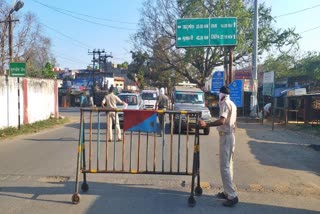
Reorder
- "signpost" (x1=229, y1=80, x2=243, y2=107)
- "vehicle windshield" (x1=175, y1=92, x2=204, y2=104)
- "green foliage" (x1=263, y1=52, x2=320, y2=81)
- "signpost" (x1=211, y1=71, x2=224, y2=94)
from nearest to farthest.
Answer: "vehicle windshield" (x1=175, y1=92, x2=204, y2=104) → "signpost" (x1=229, y1=80, x2=243, y2=107) → "signpost" (x1=211, y1=71, x2=224, y2=94) → "green foliage" (x1=263, y1=52, x2=320, y2=81)

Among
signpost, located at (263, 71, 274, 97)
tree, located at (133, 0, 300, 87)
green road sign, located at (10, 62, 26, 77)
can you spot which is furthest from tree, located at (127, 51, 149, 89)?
green road sign, located at (10, 62, 26, 77)

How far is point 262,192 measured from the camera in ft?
23.7

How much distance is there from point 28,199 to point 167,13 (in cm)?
3355

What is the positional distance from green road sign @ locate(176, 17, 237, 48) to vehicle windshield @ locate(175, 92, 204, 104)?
3834 mm

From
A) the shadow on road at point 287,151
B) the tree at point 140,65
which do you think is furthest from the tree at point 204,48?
the shadow on road at point 287,151

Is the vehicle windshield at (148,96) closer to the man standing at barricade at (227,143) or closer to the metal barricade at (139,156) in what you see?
the metal barricade at (139,156)

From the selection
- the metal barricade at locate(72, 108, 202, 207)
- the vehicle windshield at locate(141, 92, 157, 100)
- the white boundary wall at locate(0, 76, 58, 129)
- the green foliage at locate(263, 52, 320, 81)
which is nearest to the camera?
the metal barricade at locate(72, 108, 202, 207)

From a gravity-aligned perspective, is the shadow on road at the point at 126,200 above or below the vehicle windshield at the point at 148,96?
below

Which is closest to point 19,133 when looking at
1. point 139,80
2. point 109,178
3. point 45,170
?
point 45,170

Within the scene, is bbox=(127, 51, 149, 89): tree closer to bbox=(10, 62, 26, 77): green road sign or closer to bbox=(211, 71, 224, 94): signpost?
bbox=(211, 71, 224, 94): signpost

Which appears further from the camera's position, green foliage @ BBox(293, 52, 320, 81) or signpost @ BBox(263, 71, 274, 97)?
green foliage @ BBox(293, 52, 320, 81)

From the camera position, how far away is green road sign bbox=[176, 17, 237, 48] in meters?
22.3

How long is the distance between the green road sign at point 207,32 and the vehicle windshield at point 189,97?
3.83m

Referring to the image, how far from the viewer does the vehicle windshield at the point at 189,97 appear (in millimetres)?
20031
